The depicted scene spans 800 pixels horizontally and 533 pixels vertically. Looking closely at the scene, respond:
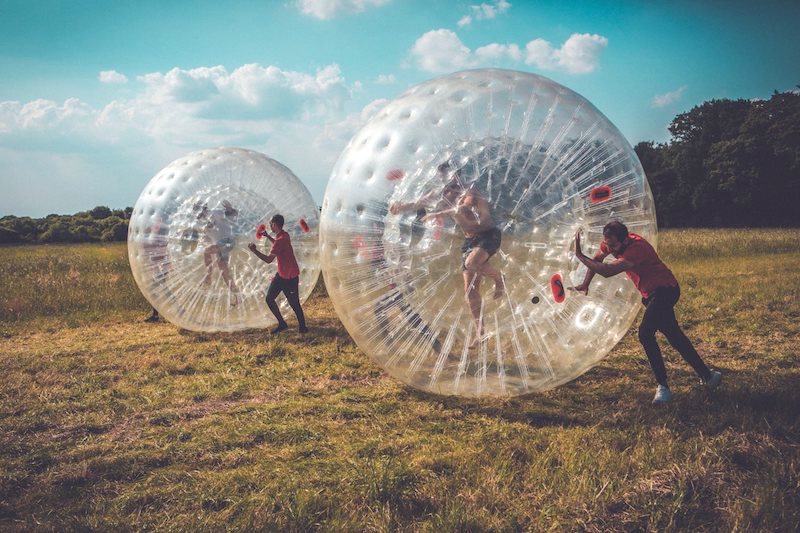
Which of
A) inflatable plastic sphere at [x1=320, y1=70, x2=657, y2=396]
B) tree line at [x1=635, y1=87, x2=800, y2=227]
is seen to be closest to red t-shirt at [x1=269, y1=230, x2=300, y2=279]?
inflatable plastic sphere at [x1=320, y1=70, x2=657, y2=396]

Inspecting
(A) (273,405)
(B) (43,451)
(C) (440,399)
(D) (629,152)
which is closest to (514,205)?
(D) (629,152)

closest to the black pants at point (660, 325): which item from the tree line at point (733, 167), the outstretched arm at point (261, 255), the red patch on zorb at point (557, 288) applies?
the red patch on zorb at point (557, 288)

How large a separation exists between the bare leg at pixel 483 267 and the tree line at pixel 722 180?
114 feet

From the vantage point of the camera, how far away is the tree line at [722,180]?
1459 inches

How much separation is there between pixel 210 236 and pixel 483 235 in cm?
446

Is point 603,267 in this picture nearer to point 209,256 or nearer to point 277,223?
point 277,223

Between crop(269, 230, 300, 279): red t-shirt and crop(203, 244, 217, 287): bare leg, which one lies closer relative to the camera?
crop(203, 244, 217, 287): bare leg

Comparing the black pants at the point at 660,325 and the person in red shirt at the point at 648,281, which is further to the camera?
the black pants at the point at 660,325

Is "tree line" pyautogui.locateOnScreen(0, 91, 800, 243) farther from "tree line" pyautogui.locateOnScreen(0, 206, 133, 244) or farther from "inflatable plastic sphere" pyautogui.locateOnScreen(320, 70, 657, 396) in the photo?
"inflatable plastic sphere" pyautogui.locateOnScreen(320, 70, 657, 396)

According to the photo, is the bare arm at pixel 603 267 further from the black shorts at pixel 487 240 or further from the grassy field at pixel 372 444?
the grassy field at pixel 372 444

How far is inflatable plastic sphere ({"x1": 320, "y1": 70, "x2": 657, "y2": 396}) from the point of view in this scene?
3973 millimetres

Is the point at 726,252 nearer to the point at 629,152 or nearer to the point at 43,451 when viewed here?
the point at 629,152

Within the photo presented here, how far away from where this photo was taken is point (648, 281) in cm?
436

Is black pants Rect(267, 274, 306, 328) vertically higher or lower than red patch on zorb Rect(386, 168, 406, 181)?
lower
